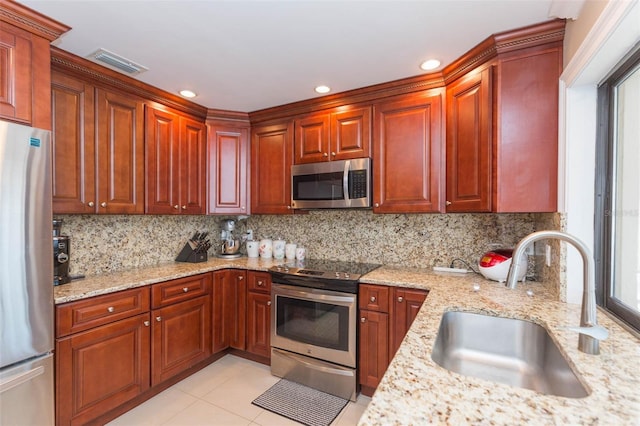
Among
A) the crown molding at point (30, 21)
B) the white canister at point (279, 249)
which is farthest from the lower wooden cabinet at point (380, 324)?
the crown molding at point (30, 21)

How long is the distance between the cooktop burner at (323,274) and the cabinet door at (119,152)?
1.24m

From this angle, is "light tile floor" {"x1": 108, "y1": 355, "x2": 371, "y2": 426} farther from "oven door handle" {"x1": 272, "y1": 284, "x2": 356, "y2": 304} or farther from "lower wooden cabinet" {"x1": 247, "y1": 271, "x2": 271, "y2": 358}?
"oven door handle" {"x1": 272, "y1": 284, "x2": 356, "y2": 304}

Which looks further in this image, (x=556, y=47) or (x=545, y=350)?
(x=556, y=47)

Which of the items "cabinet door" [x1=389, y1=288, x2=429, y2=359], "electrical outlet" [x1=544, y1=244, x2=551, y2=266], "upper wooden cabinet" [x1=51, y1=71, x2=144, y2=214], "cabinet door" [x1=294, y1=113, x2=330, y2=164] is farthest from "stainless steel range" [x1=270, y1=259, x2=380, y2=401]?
"upper wooden cabinet" [x1=51, y1=71, x2=144, y2=214]

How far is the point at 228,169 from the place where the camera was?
298 cm

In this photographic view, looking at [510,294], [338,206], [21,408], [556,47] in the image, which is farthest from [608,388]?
[21,408]

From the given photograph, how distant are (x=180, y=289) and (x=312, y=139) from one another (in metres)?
1.66

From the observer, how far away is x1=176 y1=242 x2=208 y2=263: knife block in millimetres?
2824

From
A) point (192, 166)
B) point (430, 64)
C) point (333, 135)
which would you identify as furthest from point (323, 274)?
point (430, 64)

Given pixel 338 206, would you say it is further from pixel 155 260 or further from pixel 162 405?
pixel 162 405

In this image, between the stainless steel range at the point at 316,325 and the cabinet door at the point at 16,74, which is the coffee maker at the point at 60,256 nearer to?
the cabinet door at the point at 16,74

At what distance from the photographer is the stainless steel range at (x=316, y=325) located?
2191 mm

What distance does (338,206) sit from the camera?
2.53m

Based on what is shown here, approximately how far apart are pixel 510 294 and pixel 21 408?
2.58 meters
